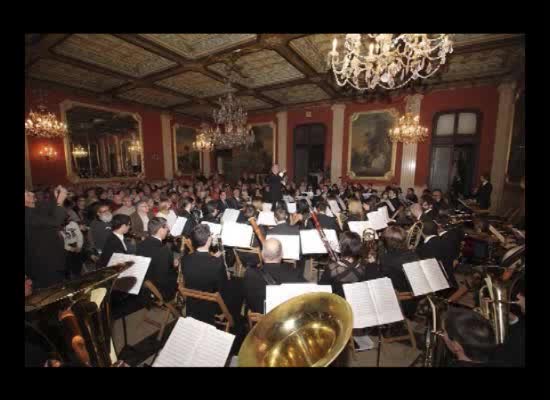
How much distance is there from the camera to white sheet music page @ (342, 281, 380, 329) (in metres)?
2.20

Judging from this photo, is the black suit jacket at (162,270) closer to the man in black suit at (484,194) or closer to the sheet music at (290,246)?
the sheet music at (290,246)

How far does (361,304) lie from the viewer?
7.50 feet

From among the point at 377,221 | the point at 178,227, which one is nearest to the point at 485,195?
the point at 377,221

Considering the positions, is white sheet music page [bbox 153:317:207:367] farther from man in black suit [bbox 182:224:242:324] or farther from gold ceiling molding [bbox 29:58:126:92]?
gold ceiling molding [bbox 29:58:126:92]

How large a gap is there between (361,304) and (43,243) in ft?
14.8

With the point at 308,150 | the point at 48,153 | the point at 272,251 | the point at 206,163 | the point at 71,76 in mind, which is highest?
the point at 71,76

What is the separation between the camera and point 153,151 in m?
12.3

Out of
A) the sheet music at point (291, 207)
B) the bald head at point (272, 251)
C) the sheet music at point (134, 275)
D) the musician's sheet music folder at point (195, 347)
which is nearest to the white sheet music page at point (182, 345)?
the musician's sheet music folder at point (195, 347)

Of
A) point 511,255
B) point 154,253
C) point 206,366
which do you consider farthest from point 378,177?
point 206,366

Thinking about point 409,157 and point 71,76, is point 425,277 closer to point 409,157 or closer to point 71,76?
point 409,157

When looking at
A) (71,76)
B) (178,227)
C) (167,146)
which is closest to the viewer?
Answer: (178,227)

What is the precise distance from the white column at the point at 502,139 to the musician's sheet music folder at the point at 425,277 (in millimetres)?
8761

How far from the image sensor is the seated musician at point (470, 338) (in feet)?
5.57
